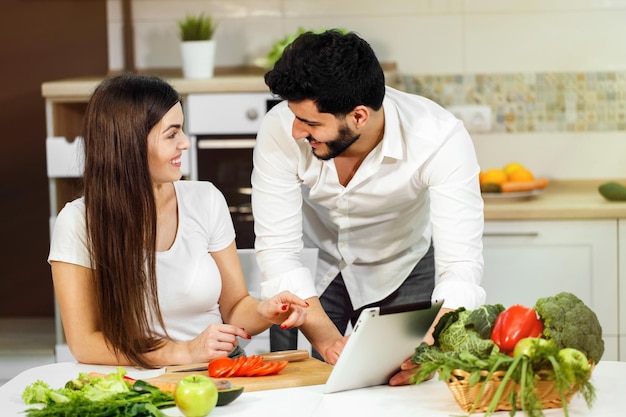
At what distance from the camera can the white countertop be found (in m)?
1.58

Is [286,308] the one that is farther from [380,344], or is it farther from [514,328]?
[514,328]

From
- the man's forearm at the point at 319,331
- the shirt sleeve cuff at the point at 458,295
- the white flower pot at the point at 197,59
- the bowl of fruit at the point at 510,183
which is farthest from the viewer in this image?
the white flower pot at the point at 197,59

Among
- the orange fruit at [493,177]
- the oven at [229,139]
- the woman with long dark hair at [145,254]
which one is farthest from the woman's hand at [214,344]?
the orange fruit at [493,177]

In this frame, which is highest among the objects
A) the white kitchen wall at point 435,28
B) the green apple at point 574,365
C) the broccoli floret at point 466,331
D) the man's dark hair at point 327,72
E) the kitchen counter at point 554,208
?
the white kitchen wall at point 435,28

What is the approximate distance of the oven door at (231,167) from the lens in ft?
11.2

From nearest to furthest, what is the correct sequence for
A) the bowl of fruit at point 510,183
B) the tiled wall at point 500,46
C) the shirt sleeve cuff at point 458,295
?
the shirt sleeve cuff at point 458,295, the bowl of fruit at point 510,183, the tiled wall at point 500,46

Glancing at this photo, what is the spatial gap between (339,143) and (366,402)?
0.63 meters

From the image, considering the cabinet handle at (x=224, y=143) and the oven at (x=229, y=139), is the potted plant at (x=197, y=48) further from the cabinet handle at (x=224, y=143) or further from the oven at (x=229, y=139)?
the cabinet handle at (x=224, y=143)

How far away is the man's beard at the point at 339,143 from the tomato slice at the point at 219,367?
51cm

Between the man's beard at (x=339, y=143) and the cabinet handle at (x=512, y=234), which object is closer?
the man's beard at (x=339, y=143)

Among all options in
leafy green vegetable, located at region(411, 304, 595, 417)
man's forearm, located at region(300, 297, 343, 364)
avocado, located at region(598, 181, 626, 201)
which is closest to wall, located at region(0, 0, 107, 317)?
avocado, located at region(598, 181, 626, 201)

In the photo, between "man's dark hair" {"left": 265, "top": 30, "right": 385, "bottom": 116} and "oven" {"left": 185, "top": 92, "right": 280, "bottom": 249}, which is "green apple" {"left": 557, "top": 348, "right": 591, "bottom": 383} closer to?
"man's dark hair" {"left": 265, "top": 30, "right": 385, "bottom": 116}

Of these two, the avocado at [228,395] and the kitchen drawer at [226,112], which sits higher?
the kitchen drawer at [226,112]

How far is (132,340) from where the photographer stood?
1979 millimetres
